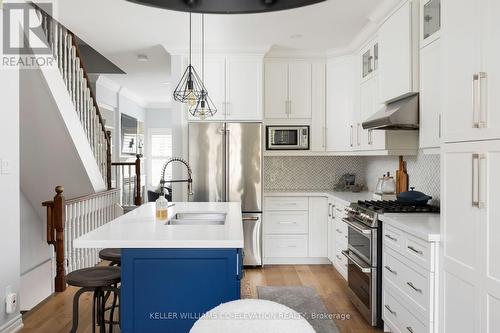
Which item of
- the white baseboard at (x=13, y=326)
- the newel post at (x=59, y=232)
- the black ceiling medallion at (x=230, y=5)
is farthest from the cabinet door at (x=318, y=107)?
the black ceiling medallion at (x=230, y=5)

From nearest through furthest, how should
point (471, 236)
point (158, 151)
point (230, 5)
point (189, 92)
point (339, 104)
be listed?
1. point (230, 5)
2. point (471, 236)
3. point (189, 92)
4. point (339, 104)
5. point (158, 151)

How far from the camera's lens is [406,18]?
3225mm

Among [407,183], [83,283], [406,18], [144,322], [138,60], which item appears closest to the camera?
[144,322]

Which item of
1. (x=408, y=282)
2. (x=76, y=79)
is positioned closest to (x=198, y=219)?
(x=408, y=282)

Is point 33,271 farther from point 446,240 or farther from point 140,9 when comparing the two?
point 446,240

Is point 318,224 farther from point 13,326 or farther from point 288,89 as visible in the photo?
point 13,326

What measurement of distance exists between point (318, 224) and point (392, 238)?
7.57 feet

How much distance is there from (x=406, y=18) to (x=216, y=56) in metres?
2.41

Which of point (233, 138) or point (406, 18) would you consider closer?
point (406, 18)

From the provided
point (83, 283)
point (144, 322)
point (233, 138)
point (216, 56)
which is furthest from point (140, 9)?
point (144, 322)

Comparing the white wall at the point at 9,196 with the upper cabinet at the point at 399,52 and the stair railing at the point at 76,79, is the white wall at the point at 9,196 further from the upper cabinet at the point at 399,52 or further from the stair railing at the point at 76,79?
the upper cabinet at the point at 399,52

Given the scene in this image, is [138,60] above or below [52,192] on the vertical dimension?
above

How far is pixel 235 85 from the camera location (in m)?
4.97

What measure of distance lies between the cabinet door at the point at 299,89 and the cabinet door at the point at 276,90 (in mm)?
69
